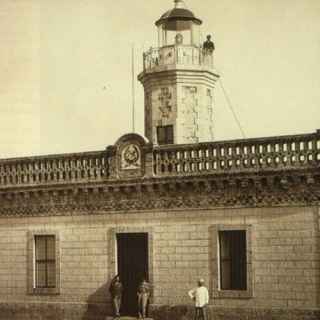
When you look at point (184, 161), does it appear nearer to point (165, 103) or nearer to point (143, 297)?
point (143, 297)

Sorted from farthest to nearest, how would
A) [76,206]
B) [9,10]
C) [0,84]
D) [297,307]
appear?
[0,84] < [9,10] < [76,206] < [297,307]

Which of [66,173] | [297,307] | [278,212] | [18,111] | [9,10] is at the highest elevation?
[9,10]

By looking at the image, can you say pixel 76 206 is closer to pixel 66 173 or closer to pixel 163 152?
pixel 66 173

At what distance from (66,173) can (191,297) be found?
618cm

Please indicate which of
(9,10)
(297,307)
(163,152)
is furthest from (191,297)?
(9,10)

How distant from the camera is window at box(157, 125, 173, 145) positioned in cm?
2916

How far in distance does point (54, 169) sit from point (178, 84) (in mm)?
7166

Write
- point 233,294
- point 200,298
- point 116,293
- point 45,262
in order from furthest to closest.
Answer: point 45,262 < point 116,293 < point 233,294 < point 200,298

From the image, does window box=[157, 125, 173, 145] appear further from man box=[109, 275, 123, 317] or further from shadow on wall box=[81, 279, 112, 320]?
man box=[109, 275, 123, 317]

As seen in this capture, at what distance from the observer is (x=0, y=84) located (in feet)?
98.3

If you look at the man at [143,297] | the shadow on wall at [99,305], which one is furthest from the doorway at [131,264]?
the man at [143,297]

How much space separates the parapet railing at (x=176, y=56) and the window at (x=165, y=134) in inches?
98.5

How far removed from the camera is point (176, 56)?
29.2 m

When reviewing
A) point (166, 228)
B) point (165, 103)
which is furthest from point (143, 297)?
point (165, 103)
